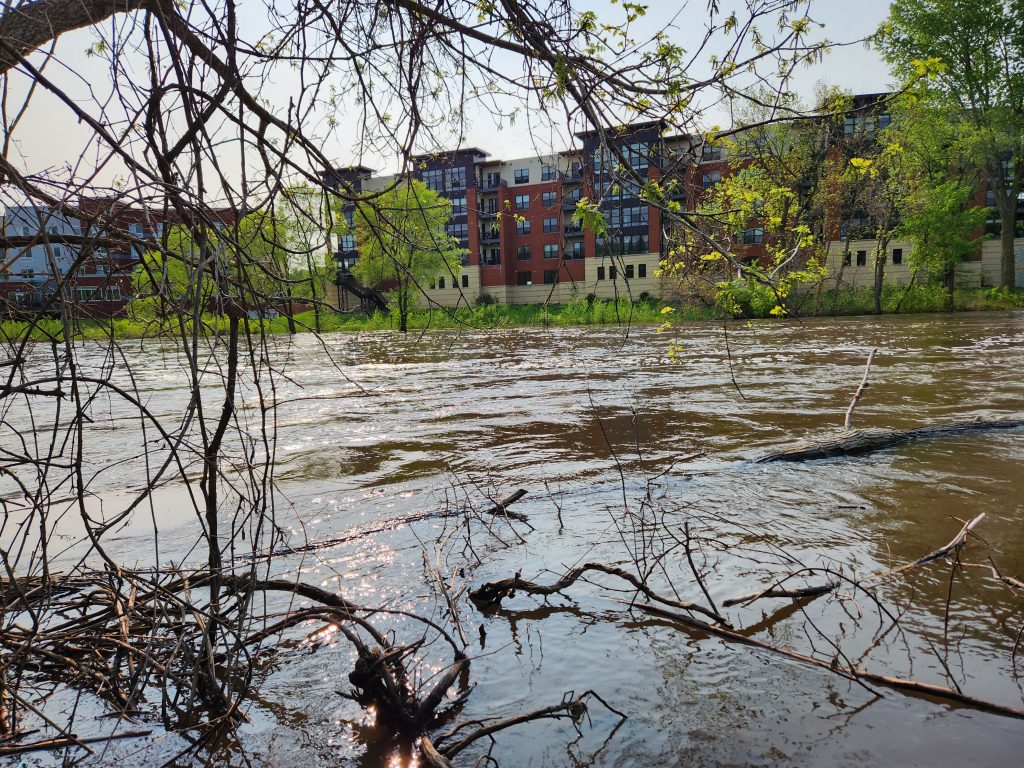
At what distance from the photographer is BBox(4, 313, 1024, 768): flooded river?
2.92m

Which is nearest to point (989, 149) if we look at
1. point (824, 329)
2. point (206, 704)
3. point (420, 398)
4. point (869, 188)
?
point (869, 188)

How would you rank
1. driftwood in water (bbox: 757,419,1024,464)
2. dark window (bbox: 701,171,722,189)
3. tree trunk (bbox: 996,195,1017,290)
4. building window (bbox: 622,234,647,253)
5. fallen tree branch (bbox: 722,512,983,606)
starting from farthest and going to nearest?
building window (bbox: 622,234,647,253)
tree trunk (bbox: 996,195,1017,290)
driftwood in water (bbox: 757,419,1024,464)
dark window (bbox: 701,171,722,189)
fallen tree branch (bbox: 722,512,983,606)

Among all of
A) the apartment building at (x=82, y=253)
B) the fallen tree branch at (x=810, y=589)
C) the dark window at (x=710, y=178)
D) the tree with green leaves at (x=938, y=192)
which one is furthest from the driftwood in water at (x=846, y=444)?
the tree with green leaves at (x=938, y=192)

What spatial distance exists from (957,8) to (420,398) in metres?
44.1

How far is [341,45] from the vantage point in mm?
3322

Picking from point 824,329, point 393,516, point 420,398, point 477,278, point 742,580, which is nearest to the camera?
point 742,580

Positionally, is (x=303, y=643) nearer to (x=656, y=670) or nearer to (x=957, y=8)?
(x=656, y=670)

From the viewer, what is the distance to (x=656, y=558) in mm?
4184

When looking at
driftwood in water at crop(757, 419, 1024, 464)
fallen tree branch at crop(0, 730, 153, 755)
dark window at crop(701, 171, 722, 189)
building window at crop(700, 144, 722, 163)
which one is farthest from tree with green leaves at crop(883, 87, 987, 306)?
fallen tree branch at crop(0, 730, 153, 755)

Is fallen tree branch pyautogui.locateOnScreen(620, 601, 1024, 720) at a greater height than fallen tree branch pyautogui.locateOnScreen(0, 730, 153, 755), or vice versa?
fallen tree branch pyautogui.locateOnScreen(0, 730, 153, 755)

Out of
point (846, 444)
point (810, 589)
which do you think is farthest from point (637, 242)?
point (810, 589)

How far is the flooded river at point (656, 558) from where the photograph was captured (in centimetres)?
292

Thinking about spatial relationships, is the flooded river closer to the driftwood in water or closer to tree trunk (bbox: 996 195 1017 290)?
the driftwood in water

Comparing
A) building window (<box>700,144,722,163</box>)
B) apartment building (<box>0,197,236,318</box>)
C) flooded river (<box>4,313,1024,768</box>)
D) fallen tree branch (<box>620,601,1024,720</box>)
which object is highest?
building window (<box>700,144,722,163</box>)
